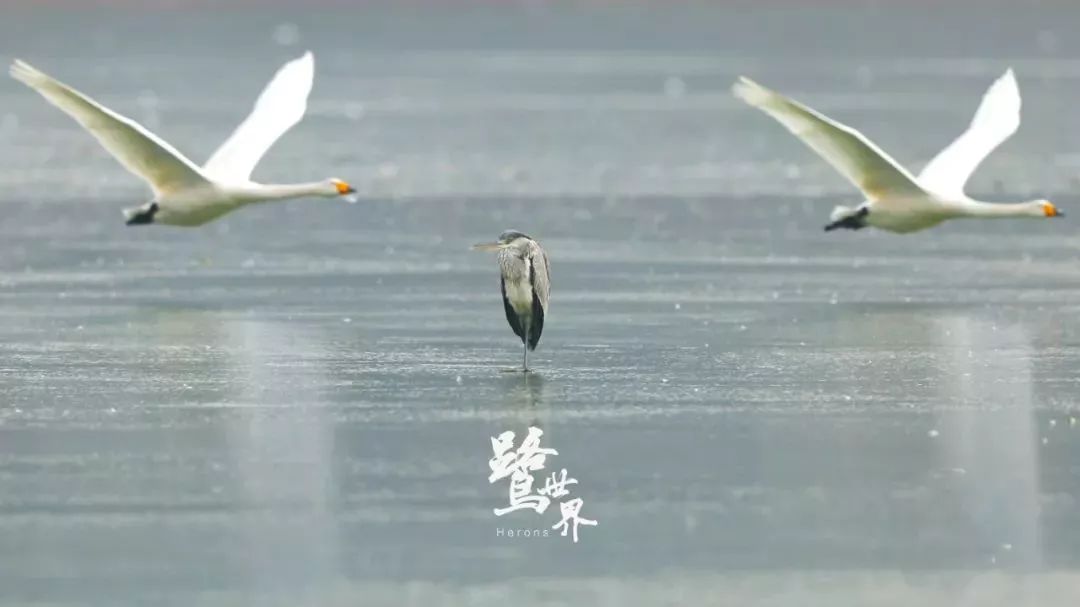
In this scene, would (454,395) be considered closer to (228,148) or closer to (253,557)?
(253,557)

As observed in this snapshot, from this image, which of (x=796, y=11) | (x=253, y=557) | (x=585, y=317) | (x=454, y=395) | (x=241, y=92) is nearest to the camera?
(x=253, y=557)

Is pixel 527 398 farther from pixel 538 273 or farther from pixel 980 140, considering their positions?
pixel 980 140

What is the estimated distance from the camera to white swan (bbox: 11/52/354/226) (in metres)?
14.2

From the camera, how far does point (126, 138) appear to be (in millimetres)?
14711

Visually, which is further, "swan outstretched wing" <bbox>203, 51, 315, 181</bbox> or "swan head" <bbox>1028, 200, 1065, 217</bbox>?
"swan outstretched wing" <bbox>203, 51, 315, 181</bbox>

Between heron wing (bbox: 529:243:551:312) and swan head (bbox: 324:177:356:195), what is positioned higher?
swan head (bbox: 324:177:356:195)

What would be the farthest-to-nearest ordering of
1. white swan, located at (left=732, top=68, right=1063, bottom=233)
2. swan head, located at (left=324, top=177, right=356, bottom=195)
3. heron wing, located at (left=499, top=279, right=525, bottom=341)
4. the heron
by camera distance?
1. swan head, located at (left=324, top=177, right=356, bottom=195)
2. white swan, located at (left=732, top=68, right=1063, bottom=233)
3. heron wing, located at (left=499, top=279, right=525, bottom=341)
4. the heron

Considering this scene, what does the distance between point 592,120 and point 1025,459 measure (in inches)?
771

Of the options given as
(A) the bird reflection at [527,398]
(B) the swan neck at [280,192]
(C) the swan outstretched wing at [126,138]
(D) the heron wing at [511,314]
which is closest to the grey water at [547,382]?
(A) the bird reflection at [527,398]

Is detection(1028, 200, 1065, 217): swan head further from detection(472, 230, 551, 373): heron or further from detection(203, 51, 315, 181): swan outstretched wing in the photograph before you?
detection(203, 51, 315, 181): swan outstretched wing

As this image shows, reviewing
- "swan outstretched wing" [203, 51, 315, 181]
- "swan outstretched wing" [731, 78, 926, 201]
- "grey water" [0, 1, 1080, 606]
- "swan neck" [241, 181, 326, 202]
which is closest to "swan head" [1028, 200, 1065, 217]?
"grey water" [0, 1, 1080, 606]

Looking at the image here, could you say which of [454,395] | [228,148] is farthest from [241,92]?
[454,395]

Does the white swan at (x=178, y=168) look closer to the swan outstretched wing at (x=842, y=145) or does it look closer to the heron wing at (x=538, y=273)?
the swan outstretched wing at (x=842, y=145)

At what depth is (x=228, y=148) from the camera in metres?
16.0
